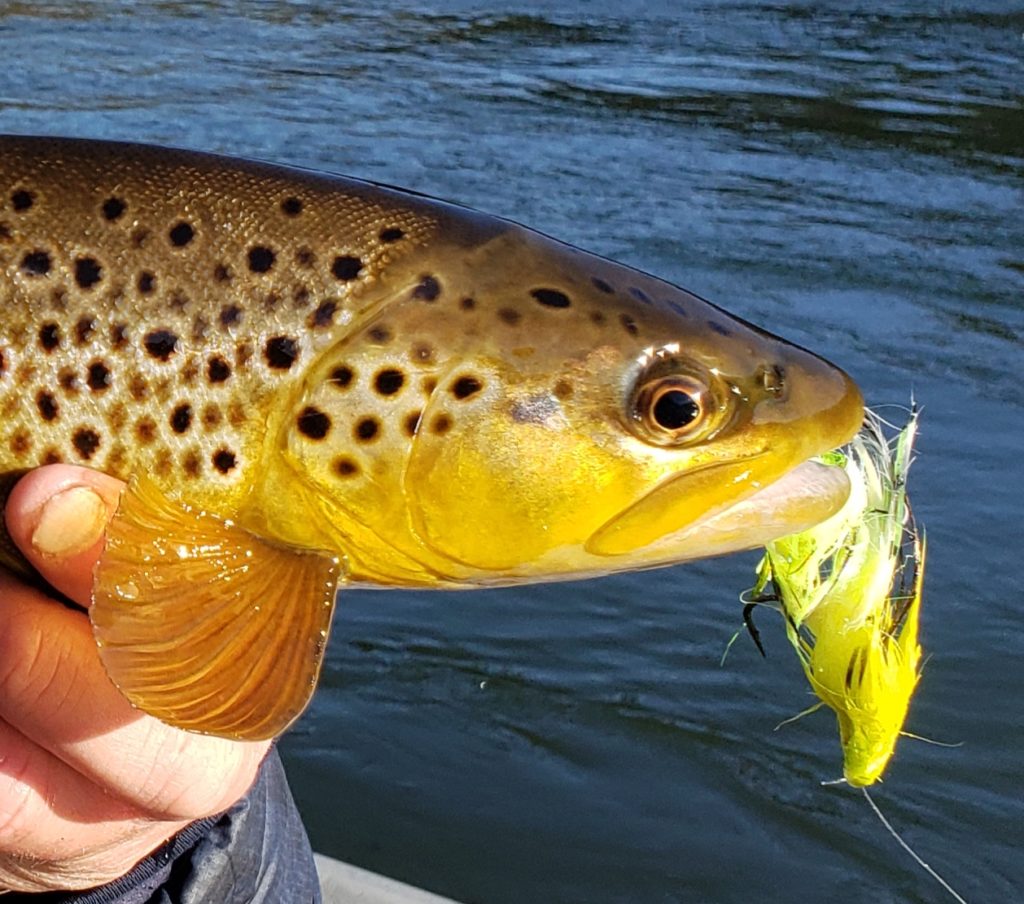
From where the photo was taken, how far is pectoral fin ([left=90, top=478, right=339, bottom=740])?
6.87 feet

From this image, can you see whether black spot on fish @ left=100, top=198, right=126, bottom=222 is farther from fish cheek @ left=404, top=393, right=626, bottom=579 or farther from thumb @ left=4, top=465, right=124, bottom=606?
fish cheek @ left=404, top=393, right=626, bottom=579

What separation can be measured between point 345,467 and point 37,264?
1.86ft

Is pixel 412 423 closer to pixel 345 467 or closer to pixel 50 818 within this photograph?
pixel 345 467

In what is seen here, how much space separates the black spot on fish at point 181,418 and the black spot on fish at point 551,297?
57 centimetres

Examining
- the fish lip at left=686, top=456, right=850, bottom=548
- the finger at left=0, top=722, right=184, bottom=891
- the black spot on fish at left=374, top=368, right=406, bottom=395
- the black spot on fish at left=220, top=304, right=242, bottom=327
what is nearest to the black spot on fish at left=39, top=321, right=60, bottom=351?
the black spot on fish at left=220, top=304, right=242, bottom=327

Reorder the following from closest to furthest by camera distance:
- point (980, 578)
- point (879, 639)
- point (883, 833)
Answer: point (879, 639)
point (883, 833)
point (980, 578)

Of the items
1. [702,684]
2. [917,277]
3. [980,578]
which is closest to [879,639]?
[702,684]

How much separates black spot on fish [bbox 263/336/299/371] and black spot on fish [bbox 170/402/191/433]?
5.6 inches

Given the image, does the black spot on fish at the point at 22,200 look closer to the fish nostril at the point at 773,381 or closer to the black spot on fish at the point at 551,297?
the black spot on fish at the point at 551,297

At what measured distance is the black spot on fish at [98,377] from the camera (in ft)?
7.03

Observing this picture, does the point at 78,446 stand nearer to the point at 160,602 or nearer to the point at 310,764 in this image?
the point at 160,602

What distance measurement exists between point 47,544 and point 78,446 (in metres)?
0.16

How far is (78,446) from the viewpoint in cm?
215

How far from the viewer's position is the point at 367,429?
2.21 m
